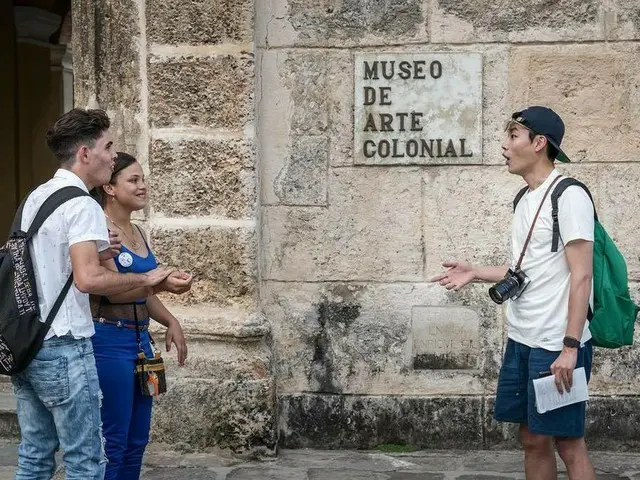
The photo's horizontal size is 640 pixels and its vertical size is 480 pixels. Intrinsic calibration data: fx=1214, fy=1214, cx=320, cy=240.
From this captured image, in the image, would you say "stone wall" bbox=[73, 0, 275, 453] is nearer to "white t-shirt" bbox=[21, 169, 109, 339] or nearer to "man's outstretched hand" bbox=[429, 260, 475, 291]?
"man's outstretched hand" bbox=[429, 260, 475, 291]

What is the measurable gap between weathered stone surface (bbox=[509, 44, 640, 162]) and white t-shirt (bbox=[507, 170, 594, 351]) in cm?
151

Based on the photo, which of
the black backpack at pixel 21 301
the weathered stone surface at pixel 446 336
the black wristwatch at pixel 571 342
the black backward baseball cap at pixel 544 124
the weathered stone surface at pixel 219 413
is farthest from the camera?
the weathered stone surface at pixel 446 336

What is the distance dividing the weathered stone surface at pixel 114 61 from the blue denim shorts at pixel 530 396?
237 centimetres

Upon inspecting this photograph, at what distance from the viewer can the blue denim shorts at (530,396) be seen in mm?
4449

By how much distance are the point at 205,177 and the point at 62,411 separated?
7.28 feet

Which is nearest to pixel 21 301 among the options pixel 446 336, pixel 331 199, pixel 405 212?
pixel 331 199

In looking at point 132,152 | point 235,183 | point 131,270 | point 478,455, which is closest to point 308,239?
point 235,183

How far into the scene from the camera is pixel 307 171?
6.12 meters

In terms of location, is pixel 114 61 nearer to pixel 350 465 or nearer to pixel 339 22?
pixel 339 22

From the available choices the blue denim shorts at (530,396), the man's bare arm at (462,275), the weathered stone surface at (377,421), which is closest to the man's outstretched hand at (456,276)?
the man's bare arm at (462,275)

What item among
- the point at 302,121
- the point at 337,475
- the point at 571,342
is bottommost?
the point at 337,475

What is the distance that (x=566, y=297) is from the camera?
447 cm

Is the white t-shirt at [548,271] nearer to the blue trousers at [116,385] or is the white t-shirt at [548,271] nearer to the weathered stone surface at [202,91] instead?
the blue trousers at [116,385]

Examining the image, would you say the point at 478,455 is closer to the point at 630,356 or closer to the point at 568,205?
the point at 630,356
